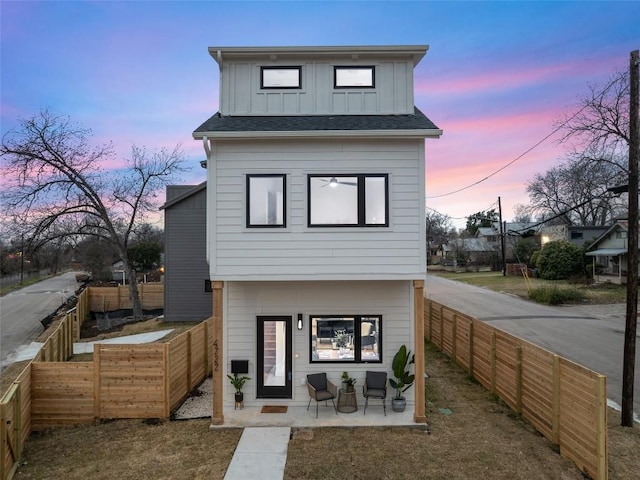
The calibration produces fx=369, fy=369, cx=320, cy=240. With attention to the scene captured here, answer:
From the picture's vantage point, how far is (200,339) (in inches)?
415

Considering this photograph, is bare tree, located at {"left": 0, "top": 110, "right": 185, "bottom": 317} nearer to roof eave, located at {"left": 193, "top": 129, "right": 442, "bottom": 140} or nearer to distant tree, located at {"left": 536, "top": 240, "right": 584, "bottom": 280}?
roof eave, located at {"left": 193, "top": 129, "right": 442, "bottom": 140}

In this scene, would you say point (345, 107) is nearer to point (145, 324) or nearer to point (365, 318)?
point (365, 318)

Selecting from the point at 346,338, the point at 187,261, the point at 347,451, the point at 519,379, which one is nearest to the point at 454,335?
the point at 519,379

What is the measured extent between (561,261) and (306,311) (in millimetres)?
32567

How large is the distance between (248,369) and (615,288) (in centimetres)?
3026

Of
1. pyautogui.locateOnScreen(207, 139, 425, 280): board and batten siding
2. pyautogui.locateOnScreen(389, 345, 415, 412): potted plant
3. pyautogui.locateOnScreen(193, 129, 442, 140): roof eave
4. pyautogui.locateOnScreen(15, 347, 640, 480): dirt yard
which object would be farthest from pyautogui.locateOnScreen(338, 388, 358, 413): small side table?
pyautogui.locateOnScreen(193, 129, 442, 140): roof eave

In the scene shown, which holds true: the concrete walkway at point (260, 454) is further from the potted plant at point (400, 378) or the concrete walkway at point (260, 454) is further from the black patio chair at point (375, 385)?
the potted plant at point (400, 378)

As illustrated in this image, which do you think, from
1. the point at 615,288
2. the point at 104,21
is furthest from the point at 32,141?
the point at 615,288

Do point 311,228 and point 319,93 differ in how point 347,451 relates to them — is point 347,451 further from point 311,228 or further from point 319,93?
point 319,93

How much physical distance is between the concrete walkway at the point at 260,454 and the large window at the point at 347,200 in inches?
170

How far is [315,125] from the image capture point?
810 centimetres

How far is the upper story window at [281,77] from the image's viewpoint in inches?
354

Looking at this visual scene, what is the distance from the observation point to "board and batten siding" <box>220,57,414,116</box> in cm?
891

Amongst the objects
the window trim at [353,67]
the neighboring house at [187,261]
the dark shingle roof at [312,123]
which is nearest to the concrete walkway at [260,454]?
the dark shingle roof at [312,123]
